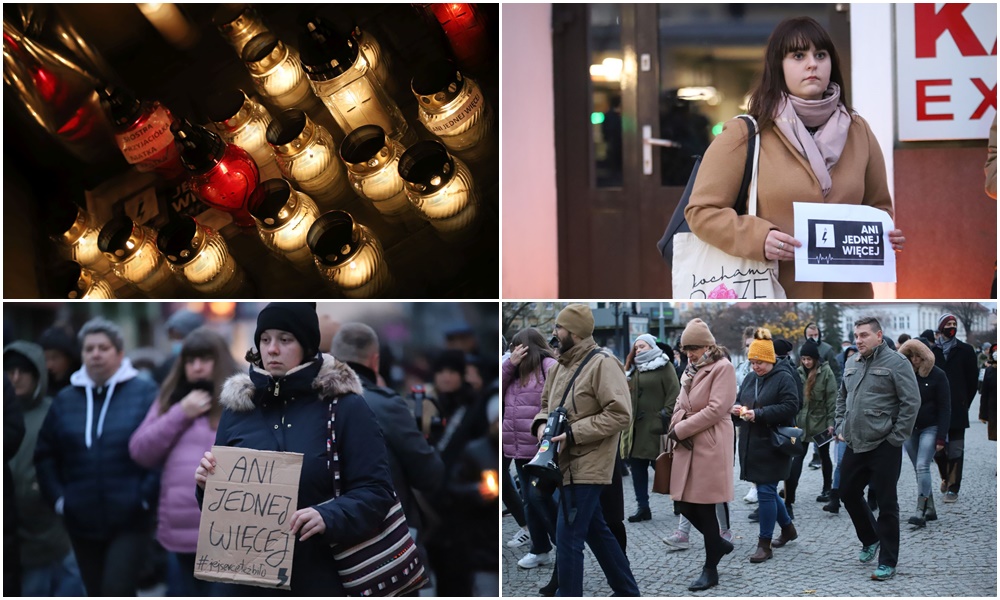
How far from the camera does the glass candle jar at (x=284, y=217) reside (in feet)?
10.2

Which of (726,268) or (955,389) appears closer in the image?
(726,268)

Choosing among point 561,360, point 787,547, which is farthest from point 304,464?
point 787,547

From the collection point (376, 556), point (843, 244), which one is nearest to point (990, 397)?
point (843, 244)

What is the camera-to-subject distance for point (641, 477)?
331 cm

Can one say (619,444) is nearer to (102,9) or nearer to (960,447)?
(960,447)

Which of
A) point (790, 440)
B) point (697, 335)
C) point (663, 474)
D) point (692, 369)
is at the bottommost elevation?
point (663, 474)

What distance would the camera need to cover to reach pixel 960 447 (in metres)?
3.38

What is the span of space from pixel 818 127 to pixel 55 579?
282cm

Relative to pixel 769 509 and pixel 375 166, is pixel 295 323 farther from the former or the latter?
pixel 769 509

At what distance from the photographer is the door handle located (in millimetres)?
3736

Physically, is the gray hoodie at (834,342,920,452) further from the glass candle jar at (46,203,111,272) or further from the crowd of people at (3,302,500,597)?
the glass candle jar at (46,203,111,272)

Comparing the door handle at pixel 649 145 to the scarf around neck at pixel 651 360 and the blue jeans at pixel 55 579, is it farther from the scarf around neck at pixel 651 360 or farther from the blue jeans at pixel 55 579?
the blue jeans at pixel 55 579

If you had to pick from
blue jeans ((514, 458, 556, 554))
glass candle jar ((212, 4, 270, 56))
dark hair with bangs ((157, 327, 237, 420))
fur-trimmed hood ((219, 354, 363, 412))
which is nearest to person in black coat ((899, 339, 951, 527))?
blue jeans ((514, 458, 556, 554))

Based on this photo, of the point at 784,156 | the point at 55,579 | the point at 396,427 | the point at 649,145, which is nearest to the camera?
the point at 784,156
